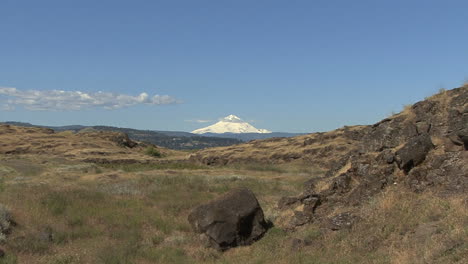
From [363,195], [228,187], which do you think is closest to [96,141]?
[228,187]

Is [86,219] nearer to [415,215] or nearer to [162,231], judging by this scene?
[162,231]

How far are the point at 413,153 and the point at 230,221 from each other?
8.98 meters

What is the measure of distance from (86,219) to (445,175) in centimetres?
1752

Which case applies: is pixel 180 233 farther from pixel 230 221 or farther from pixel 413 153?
pixel 413 153

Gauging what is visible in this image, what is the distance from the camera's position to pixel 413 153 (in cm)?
1700

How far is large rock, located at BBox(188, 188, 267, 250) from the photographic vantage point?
16828 mm

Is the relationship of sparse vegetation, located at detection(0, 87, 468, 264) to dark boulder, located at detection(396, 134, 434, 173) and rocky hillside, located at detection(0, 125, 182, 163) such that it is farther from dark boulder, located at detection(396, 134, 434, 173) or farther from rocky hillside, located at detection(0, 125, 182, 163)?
rocky hillside, located at detection(0, 125, 182, 163)

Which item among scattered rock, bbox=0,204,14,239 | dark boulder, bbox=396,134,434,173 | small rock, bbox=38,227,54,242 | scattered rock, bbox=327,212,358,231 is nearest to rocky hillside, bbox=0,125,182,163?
scattered rock, bbox=0,204,14,239

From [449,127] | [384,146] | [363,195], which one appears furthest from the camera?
[384,146]

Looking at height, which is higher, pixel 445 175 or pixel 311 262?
pixel 445 175

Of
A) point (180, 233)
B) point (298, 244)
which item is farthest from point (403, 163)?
point (180, 233)

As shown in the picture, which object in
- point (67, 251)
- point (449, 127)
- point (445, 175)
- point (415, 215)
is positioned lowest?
point (67, 251)

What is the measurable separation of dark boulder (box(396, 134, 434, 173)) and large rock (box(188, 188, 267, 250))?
7.12 meters

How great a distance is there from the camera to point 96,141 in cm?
10431
